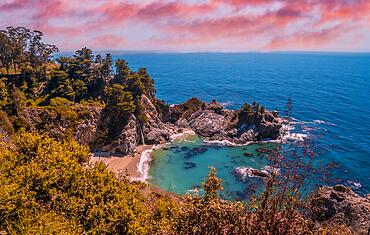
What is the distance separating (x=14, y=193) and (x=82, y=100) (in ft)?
177

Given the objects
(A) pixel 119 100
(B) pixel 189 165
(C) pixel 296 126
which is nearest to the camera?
(B) pixel 189 165

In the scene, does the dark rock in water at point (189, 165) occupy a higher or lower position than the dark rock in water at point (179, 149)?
lower

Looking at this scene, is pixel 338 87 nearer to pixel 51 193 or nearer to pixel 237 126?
pixel 237 126

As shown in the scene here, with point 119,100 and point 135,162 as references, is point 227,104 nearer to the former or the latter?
point 119,100

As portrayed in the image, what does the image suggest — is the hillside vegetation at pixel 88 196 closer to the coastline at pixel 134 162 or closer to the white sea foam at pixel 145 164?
the coastline at pixel 134 162

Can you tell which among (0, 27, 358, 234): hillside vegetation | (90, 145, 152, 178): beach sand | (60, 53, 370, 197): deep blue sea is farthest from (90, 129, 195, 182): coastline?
(0, 27, 358, 234): hillside vegetation

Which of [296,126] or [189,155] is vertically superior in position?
[296,126]

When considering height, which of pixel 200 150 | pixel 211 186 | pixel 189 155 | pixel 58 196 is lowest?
pixel 189 155

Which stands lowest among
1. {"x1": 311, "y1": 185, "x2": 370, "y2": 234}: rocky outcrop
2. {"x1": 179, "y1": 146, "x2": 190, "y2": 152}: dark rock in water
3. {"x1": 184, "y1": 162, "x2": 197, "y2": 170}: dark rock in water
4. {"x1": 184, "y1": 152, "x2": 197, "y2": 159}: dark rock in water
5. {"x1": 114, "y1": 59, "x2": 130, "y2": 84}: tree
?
{"x1": 184, "y1": 162, "x2": 197, "y2": 170}: dark rock in water

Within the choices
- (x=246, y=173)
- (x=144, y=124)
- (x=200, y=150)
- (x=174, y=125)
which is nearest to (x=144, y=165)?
(x=144, y=124)

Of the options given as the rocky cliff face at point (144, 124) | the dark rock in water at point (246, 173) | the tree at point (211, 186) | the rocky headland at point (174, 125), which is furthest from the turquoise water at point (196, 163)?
the tree at point (211, 186)

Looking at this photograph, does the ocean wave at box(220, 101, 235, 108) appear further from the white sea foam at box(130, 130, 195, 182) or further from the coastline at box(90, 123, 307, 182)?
the coastline at box(90, 123, 307, 182)

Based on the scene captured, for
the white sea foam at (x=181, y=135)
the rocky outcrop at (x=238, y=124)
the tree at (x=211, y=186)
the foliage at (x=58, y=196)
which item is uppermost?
the tree at (x=211, y=186)

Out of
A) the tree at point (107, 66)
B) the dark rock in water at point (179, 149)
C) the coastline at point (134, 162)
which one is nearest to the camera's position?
the coastline at point (134, 162)
